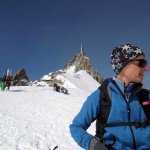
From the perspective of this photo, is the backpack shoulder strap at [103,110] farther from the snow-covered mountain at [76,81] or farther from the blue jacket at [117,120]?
the snow-covered mountain at [76,81]

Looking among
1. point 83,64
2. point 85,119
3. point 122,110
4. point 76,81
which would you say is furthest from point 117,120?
point 83,64

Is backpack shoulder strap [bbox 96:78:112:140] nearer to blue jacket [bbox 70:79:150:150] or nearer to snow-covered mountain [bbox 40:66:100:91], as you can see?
blue jacket [bbox 70:79:150:150]

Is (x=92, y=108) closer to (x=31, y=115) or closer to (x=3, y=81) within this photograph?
(x=31, y=115)

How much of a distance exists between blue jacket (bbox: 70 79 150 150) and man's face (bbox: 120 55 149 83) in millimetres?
154

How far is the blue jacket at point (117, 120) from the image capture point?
293cm

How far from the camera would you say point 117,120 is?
3.03 m

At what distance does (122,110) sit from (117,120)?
0.40ft

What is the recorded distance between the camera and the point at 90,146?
9.87ft

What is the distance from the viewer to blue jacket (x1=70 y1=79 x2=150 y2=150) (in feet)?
9.60

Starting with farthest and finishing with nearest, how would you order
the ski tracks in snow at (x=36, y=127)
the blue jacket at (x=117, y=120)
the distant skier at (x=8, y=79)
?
the distant skier at (x=8, y=79), the ski tracks in snow at (x=36, y=127), the blue jacket at (x=117, y=120)

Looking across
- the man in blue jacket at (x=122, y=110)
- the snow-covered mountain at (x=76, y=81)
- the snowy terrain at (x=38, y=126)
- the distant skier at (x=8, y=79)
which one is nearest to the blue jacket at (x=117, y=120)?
the man in blue jacket at (x=122, y=110)

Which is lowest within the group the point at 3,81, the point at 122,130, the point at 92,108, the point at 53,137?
the point at 53,137

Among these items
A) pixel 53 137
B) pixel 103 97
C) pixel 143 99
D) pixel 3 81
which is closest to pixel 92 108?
pixel 103 97

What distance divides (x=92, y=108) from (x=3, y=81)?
27.4 m
